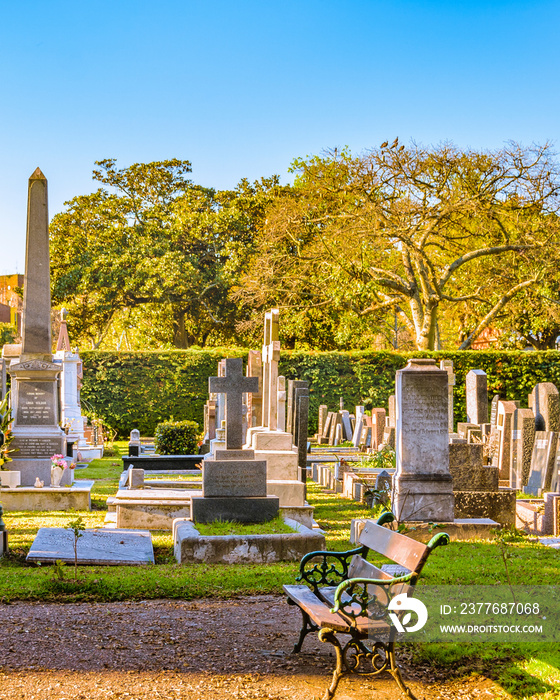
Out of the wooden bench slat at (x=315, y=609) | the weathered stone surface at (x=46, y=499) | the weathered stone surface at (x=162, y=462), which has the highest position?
the weathered stone surface at (x=162, y=462)

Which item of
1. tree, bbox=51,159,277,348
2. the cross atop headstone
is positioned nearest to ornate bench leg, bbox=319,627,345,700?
the cross atop headstone

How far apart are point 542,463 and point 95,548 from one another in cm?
750

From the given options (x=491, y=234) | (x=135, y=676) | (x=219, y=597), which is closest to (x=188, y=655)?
(x=135, y=676)

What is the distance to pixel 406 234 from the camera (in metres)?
24.9

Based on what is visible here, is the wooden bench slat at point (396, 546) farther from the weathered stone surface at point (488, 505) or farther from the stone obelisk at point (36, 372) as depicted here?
the stone obelisk at point (36, 372)

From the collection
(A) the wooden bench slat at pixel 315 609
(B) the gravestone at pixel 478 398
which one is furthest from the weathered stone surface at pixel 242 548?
(B) the gravestone at pixel 478 398

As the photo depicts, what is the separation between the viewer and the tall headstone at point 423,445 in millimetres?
8008

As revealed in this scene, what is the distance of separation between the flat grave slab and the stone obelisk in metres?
4.07

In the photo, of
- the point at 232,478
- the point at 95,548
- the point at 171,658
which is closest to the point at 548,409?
the point at 232,478

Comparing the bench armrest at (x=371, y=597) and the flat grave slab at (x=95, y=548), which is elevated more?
the bench armrest at (x=371, y=597)

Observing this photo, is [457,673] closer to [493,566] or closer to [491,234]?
[493,566]

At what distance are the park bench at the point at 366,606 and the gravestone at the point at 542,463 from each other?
24.5 feet

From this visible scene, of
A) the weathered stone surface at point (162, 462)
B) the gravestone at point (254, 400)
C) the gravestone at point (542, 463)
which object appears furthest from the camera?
the weathered stone surface at point (162, 462)

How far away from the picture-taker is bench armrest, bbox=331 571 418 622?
13.0 feet
